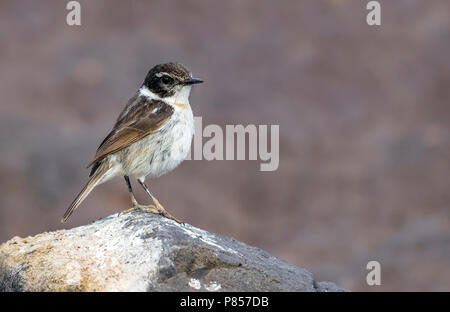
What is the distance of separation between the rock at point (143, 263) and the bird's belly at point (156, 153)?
37.4 inches

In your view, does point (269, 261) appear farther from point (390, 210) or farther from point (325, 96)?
point (325, 96)

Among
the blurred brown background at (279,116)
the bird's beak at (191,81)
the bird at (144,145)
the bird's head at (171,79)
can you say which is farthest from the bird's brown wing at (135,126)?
the blurred brown background at (279,116)

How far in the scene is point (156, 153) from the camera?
9.55 meters

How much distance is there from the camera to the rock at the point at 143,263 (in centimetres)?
780

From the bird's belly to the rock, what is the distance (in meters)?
0.95

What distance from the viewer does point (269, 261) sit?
8531 mm

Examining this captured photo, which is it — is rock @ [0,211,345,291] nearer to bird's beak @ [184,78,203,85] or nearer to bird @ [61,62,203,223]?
bird @ [61,62,203,223]

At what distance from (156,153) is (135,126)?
333 mm

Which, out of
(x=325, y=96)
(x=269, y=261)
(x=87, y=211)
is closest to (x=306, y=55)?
(x=325, y=96)

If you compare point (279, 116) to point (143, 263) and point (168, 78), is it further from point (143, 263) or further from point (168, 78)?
point (143, 263)

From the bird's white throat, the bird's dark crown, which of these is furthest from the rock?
the bird's dark crown

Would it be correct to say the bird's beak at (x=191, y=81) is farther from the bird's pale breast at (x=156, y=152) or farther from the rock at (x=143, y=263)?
the rock at (x=143, y=263)

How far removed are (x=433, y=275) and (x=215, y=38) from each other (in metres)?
9.65

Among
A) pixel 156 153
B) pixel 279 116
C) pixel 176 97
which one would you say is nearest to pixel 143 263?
pixel 156 153
